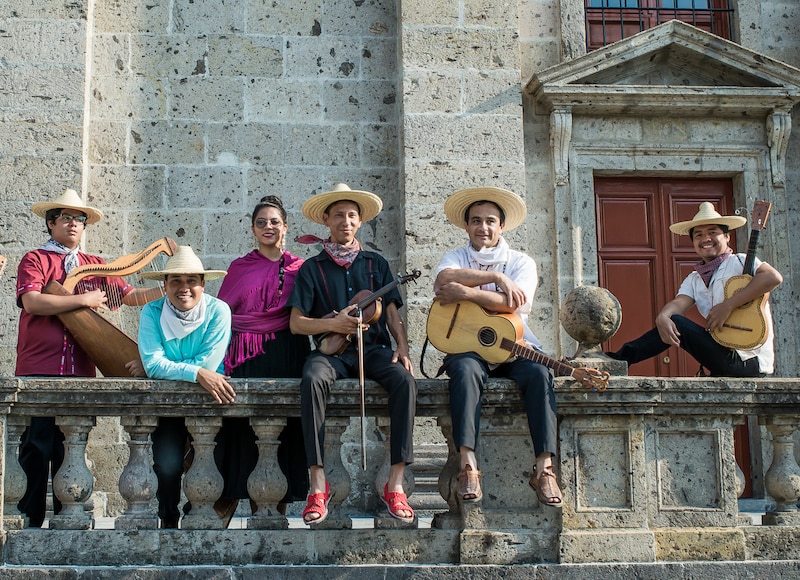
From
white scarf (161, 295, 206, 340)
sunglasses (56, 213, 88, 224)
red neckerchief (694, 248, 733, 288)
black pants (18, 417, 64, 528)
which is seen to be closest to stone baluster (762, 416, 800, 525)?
red neckerchief (694, 248, 733, 288)

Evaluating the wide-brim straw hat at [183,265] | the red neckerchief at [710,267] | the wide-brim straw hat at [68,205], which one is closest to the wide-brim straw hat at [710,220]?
the red neckerchief at [710,267]

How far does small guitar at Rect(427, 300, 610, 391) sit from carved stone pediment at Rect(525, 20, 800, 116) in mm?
3833

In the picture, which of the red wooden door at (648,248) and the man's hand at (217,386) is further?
the red wooden door at (648,248)

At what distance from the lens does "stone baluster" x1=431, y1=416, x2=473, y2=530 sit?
5.21 m

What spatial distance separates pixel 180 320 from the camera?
535cm

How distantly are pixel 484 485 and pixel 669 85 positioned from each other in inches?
199

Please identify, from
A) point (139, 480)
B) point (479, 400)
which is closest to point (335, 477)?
point (479, 400)

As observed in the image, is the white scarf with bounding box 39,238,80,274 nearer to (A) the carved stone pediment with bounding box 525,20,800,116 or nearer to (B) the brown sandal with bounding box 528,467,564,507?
(B) the brown sandal with bounding box 528,467,564,507

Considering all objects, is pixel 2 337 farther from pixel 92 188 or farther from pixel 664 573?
pixel 664 573

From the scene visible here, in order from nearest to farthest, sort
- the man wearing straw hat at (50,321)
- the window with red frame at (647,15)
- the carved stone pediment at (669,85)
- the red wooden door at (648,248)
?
1. the man wearing straw hat at (50,321)
2. the carved stone pediment at (669,85)
3. the red wooden door at (648,248)
4. the window with red frame at (647,15)

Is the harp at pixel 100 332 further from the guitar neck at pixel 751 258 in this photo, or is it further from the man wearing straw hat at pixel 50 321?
the guitar neck at pixel 751 258

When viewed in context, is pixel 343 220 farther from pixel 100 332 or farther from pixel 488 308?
pixel 100 332

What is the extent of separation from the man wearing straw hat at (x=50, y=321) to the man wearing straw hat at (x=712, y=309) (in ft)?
9.88

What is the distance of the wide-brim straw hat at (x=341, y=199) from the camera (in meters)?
5.76
